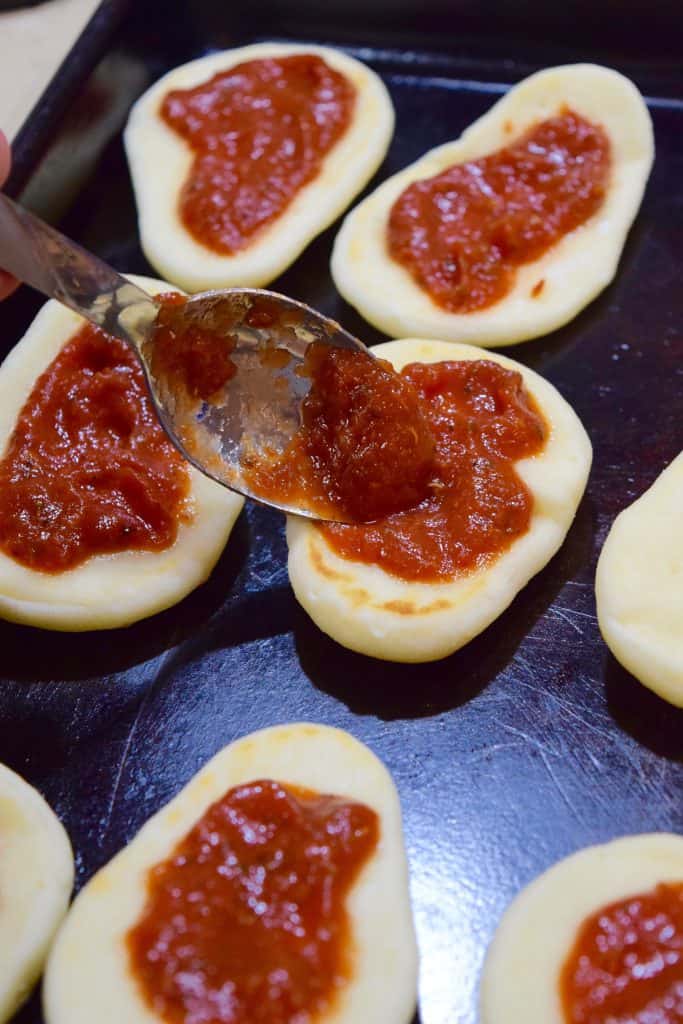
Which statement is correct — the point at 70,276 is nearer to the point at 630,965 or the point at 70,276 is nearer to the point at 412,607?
the point at 412,607

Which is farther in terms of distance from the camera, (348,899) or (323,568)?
(323,568)

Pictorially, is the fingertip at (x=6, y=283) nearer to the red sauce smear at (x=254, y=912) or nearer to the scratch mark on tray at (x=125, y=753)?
the scratch mark on tray at (x=125, y=753)

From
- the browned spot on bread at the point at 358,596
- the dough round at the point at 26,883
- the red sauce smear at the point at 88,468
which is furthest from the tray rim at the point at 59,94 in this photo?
the dough round at the point at 26,883

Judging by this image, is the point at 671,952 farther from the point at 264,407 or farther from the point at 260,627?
the point at 264,407

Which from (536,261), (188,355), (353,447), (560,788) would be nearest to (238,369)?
(188,355)

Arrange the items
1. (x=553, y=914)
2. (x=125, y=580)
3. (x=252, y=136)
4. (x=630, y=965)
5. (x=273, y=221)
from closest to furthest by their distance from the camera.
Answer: (x=630, y=965) → (x=553, y=914) → (x=125, y=580) → (x=273, y=221) → (x=252, y=136)
